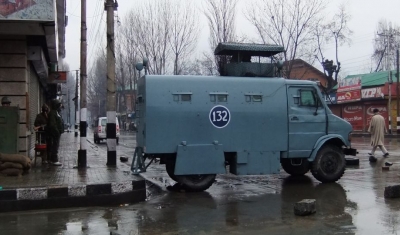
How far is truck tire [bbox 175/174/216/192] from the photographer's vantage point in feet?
34.2

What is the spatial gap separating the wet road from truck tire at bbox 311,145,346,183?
31 cm

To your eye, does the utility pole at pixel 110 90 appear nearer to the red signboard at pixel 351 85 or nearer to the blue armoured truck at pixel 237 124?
the blue armoured truck at pixel 237 124

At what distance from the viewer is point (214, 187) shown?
445 inches

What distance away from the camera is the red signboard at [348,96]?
43.5 m

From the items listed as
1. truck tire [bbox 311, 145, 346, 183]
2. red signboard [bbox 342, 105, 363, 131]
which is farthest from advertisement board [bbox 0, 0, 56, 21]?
red signboard [bbox 342, 105, 363, 131]

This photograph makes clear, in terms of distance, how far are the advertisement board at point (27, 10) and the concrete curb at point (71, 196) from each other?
418cm

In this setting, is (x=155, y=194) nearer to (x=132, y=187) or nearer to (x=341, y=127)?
(x=132, y=187)

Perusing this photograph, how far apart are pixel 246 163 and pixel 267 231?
387 centimetres

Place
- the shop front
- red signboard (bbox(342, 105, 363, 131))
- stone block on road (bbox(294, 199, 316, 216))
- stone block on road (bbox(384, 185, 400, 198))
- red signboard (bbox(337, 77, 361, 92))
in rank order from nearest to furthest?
stone block on road (bbox(294, 199, 316, 216))
stone block on road (bbox(384, 185, 400, 198))
the shop front
red signboard (bbox(342, 105, 363, 131))
red signboard (bbox(337, 77, 361, 92))

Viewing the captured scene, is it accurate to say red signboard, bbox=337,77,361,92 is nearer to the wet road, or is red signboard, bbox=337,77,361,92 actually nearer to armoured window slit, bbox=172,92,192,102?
the wet road

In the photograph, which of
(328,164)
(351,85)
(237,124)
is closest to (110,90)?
(237,124)

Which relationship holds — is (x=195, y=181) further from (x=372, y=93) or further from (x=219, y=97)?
(x=372, y=93)

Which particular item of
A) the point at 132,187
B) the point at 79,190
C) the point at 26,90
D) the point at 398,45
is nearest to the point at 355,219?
the point at 132,187

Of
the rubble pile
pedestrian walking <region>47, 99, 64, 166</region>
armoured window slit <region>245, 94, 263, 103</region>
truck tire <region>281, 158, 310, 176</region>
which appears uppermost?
armoured window slit <region>245, 94, 263, 103</region>
